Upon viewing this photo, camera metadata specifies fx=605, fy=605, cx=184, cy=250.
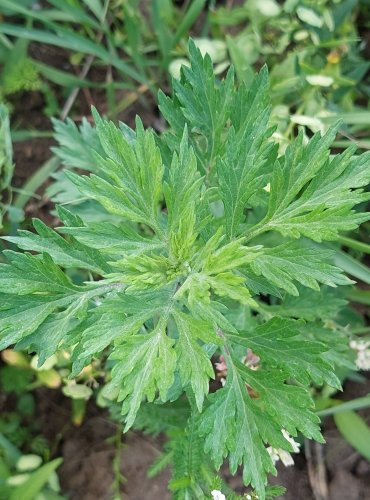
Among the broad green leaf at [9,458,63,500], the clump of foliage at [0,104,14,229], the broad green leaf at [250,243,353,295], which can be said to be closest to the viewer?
the broad green leaf at [250,243,353,295]

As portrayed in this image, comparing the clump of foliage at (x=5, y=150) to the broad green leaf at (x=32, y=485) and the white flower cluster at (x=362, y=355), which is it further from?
the white flower cluster at (x=362, y=355)

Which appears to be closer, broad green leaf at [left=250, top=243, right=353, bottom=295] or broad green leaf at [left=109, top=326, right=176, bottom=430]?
broad green leaf at [left=109, top=326, right=176, bottom=430]

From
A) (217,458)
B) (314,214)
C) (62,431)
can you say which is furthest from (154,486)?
(314,214)

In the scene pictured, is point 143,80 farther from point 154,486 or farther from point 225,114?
point 154,486

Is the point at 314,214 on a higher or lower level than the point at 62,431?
higher

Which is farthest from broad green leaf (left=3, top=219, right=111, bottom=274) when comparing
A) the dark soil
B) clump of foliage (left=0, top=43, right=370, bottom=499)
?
the dark soil

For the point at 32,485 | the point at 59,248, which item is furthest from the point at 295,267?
the point at 32,485

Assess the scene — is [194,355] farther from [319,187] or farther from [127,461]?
[127,461]

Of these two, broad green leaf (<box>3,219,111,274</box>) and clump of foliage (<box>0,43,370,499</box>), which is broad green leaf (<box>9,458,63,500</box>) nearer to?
clump of foliage (<box>0,43,370,499</box>)

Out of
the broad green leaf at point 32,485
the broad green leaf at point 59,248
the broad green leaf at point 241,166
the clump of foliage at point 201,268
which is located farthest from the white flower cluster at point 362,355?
the broad green leaf at point 32,485
